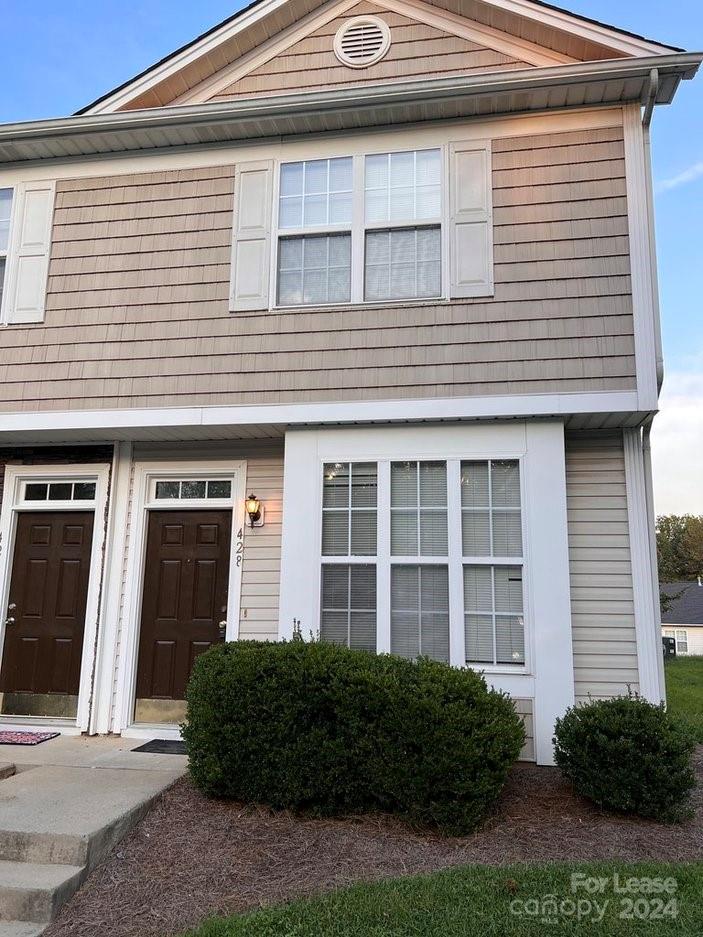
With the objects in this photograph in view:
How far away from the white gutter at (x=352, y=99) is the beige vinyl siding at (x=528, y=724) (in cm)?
505

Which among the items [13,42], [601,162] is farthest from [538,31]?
[13,42]

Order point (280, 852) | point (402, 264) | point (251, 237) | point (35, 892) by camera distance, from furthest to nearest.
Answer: point (251, 237) → point (402, 264) → point (280, 852) → point (35, 892)

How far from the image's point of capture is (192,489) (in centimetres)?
689

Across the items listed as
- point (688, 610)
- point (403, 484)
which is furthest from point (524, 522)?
point (688, 610)

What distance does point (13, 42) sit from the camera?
12766mm

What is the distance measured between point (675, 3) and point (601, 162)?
5.37m

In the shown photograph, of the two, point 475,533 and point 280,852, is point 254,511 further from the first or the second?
point 280,852

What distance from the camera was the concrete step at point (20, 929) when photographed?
3.40 m

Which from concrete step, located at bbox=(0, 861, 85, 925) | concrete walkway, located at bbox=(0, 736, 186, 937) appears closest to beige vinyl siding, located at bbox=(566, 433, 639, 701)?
concrete walkway, located at bbox=(0, 736, 186, 937)

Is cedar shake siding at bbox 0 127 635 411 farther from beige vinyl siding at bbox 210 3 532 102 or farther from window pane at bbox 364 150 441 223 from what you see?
beige vinyl siding at bbox 210 3 532 102

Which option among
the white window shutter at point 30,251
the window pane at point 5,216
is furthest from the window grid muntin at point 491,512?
the window pane at point 5,216

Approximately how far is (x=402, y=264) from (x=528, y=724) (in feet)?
13.0

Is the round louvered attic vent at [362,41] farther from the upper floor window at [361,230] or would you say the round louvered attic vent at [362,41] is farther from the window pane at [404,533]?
the window pane at [404,533]

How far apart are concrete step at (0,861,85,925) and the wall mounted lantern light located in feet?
10.8
